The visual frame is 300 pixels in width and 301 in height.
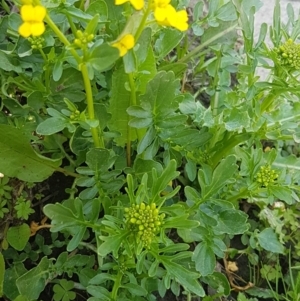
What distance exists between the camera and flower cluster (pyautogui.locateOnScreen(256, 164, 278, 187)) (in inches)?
49.4

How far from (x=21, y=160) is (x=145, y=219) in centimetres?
47

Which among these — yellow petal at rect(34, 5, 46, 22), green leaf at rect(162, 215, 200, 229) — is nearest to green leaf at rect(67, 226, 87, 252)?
green leaf at rect(162, 215, 200, 229)

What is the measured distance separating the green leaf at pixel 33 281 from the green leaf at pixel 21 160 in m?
0.24

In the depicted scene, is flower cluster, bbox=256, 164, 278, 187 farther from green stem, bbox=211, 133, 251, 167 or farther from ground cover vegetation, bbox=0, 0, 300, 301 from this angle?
green stem, bbox=211, 133, 251, 167

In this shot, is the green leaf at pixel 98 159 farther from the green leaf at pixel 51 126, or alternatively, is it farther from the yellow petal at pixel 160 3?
the yellow petal at pixel 160 3

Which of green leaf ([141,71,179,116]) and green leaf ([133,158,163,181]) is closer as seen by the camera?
green leaf ([141,71,179,116])

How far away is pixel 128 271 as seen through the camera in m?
1.29

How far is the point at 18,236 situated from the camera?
4.64 ft

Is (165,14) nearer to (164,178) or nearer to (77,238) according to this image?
(164,178)

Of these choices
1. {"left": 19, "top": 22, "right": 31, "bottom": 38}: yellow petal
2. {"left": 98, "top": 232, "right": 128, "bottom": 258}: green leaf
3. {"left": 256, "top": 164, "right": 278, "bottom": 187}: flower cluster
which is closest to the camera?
{"left": 19, "top": 22, "right": 31, "bottom": 38}: yellow petal

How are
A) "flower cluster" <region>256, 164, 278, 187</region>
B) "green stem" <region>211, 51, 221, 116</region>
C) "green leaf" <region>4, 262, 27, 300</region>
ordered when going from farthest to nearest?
"green stem" <region>211, 51, 221, 116</region> < "green leaf" <region>4, 262, 27, 300</region> < "flower cluster" <region>256, 164, 278, 187</region>

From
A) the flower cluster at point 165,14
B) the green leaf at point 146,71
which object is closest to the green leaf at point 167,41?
the green leaf at point 146,71

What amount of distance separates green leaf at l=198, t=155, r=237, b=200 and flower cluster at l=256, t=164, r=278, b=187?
4.7 inches

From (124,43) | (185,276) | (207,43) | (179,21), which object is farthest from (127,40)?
(207,43)
